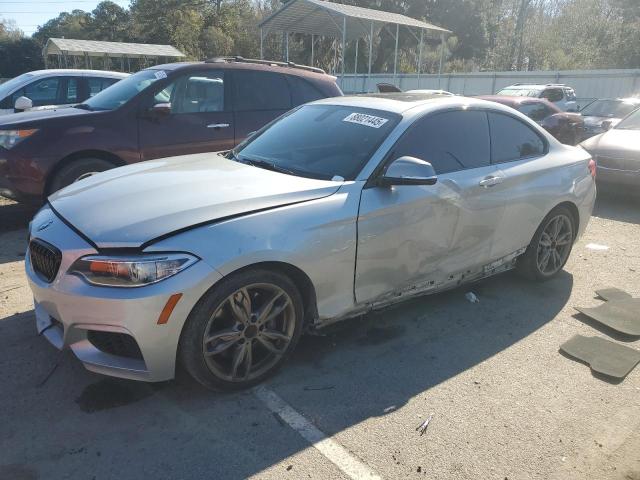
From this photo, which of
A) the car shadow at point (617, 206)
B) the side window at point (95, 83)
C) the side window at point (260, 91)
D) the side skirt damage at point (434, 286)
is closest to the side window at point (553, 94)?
the car shadow at point (617, 206)

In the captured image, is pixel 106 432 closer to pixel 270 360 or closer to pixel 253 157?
pixel 270 360

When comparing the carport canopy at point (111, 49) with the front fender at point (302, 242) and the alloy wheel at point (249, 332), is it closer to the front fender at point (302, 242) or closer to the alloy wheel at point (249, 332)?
the front fender at point (302, 242)

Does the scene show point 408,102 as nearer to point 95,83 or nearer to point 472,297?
point 472,297

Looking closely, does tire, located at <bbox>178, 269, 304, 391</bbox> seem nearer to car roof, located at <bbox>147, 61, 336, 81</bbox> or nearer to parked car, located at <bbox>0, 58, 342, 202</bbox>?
parked car, located at <bbox>0, 58, 342, 202</bbox>

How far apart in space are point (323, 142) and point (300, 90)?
138 inches

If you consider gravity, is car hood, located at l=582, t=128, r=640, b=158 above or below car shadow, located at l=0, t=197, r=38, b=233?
above

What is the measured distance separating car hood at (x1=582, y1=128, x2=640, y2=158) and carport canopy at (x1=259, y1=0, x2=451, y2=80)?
38.9 feet

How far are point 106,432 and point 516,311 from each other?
3150 mm

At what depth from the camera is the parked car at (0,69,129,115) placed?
8.70m

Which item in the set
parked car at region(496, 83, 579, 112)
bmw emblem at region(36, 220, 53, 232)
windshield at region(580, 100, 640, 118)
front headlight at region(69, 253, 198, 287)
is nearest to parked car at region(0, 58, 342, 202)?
bmw emblem at region(36, 220, 53, 232)

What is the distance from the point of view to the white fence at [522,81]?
971 inches

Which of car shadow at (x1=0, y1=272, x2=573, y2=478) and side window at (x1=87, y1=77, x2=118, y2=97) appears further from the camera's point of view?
side window at (x1=87, y1=77, x2=118, y2=97)

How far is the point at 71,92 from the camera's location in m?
8.94

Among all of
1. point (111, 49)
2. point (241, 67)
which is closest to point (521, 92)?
point (241, 67)
